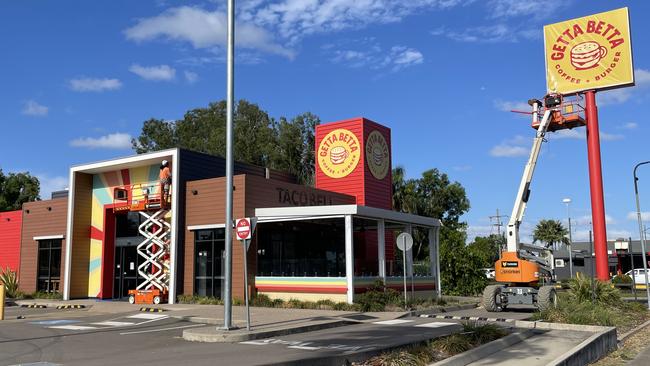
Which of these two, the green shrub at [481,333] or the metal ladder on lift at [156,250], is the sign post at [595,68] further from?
the metal ladder on lift at [156,250]

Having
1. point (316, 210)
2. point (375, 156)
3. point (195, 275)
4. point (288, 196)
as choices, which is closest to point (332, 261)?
point (316, 210)

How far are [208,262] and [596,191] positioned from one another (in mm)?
20144

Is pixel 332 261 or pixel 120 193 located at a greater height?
pixel 120 193

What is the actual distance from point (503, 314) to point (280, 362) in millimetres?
13902

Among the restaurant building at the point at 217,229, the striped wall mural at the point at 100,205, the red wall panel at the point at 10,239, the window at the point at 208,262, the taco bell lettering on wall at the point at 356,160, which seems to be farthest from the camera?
the red wall panel at the point at 10,239

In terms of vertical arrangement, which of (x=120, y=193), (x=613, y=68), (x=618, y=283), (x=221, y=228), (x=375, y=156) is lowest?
(x=618, y=283)

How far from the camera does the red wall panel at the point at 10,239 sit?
106 ft

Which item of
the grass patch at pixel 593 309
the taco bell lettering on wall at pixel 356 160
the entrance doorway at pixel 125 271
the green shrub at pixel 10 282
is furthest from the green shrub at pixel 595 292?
the green shrub at pixel 10 282

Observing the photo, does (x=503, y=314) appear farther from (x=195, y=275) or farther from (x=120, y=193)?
(x=120, y=193)

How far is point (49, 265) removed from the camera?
2938cm

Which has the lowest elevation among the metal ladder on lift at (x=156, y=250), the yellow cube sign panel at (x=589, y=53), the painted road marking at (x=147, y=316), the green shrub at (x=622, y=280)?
the green shrub at (x=622, y=280)

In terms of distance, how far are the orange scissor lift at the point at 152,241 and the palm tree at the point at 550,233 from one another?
68984 mm

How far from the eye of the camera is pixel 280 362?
30.2 ft

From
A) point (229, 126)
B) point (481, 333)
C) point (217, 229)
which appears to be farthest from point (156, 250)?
point (481, 333)
